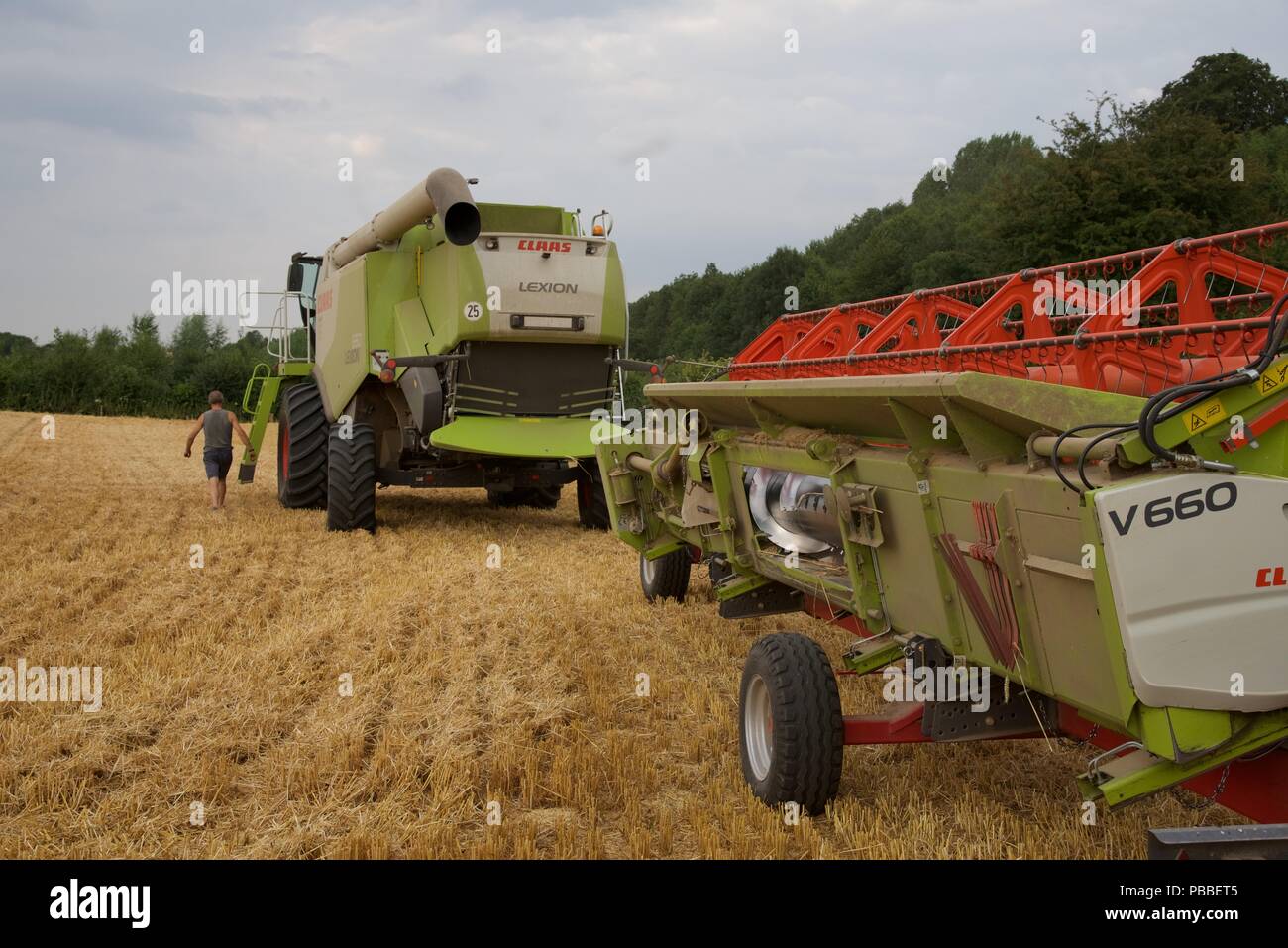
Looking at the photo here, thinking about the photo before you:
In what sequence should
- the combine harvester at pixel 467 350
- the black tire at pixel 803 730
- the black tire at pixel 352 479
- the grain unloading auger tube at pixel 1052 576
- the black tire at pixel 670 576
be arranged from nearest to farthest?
the grain unloading auger tube at pixel 1052 576
the black tire at pixel 803 730
the black tire at pixel 670 576
the combine harvester at pixel 467 350
the black tire at pixel 352 479

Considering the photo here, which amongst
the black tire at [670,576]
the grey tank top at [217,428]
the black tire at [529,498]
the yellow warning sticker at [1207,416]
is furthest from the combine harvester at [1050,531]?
the grey tank top at [217,428]

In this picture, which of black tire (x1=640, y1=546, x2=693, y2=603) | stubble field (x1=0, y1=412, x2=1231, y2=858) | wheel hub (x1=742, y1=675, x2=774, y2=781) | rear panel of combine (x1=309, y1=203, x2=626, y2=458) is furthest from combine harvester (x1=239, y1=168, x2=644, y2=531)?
wheel hub (x1=742, y1=675, x2=774, y2=781)

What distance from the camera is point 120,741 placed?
4.16 metres

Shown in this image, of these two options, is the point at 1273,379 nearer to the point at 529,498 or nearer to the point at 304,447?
the point at 304,447

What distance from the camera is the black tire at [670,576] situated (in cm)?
700

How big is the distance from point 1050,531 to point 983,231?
20.8 metres

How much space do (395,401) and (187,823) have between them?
272 inches

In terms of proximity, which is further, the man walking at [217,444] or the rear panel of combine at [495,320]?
the man walking at [217,444]

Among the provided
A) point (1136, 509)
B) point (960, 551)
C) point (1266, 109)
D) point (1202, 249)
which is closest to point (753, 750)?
point (960, 551)

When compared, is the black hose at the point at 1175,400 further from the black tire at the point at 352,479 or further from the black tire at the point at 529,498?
the black tire at the point at 529,498

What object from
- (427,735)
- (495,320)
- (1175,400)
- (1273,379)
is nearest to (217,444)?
(495,320)

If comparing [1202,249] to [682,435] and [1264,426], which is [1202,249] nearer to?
[1264,426]

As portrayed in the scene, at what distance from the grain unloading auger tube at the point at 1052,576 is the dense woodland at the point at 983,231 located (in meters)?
5.14

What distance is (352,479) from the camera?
31.5 feet
